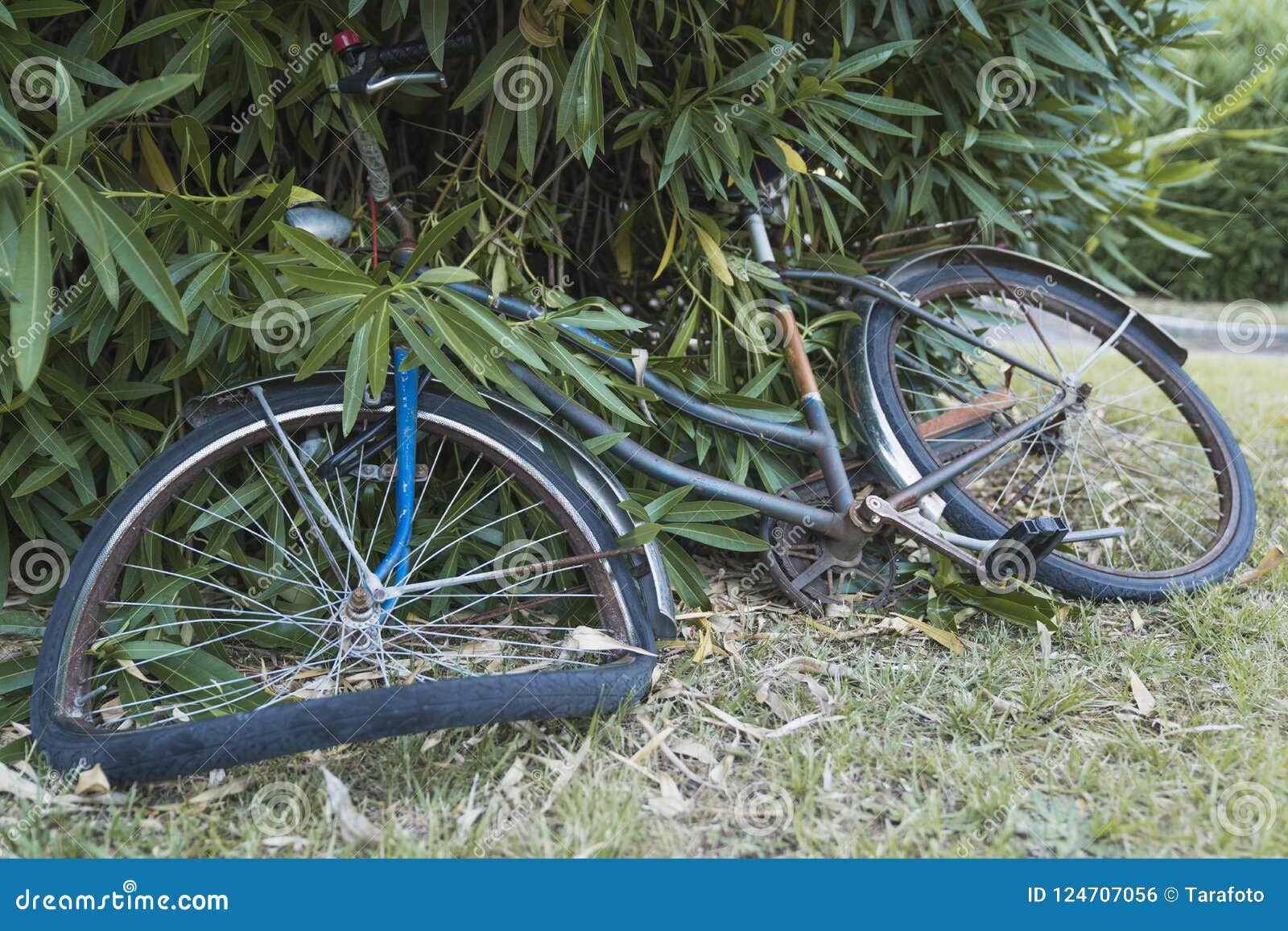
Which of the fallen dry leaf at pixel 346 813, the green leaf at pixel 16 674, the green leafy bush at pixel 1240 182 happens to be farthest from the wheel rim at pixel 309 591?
the green leafy bush at pixel 1240 182

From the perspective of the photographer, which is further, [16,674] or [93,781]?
[16,674]

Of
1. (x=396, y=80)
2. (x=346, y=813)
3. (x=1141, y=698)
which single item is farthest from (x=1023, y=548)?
(x=396, y=80)

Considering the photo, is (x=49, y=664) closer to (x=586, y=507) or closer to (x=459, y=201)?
(x=586, y=507)

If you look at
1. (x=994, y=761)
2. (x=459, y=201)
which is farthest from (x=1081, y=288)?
(x=459, y=201)

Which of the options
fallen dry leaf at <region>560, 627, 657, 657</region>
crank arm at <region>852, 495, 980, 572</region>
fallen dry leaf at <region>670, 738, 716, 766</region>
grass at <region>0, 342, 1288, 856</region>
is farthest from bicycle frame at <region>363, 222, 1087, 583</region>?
fallen dry leaf at <region>670, 738, 716, 766</region>

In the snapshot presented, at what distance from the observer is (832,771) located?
1.55 metres

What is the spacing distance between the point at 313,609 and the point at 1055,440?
5.58 feet

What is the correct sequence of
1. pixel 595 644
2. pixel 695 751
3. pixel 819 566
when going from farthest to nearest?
pixel 819 566 < pixel 595 644 < pixel 695 751

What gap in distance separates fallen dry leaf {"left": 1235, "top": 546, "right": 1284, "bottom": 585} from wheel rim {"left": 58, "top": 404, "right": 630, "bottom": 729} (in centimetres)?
144

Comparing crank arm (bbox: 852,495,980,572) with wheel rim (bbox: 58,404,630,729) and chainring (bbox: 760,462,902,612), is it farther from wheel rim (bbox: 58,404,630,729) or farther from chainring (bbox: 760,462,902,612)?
wheel rim (bbox: 58,404,630,729)

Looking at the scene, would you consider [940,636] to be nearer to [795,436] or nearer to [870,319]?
[795,436]

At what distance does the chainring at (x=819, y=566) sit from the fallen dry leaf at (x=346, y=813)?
3.18 feet

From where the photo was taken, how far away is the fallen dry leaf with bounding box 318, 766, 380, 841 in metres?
1.40

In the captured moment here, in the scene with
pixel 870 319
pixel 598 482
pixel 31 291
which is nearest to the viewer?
pixel 31 291
